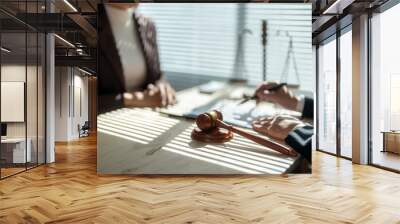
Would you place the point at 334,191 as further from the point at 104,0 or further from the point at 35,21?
the point at 35,21

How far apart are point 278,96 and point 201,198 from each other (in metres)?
2.25

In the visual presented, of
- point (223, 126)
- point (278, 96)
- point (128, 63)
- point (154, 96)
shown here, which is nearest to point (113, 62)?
point (128, 63)

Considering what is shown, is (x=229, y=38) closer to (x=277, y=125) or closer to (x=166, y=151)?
(x=277, y=125)

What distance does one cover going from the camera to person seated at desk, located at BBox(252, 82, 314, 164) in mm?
5957

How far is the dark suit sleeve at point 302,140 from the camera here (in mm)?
5992

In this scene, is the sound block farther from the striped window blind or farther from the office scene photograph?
the striped window blind

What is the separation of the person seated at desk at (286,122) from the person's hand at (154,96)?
1.37m

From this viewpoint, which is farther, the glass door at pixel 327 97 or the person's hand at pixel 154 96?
the glass door at pixel 327 97

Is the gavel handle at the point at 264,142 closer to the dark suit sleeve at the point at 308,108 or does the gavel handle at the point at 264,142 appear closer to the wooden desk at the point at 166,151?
the wooden desk at the point at 166,151

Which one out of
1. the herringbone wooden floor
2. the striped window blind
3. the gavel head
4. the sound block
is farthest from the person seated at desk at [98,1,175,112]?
the herringbone wooden floor

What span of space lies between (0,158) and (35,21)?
8.39ft

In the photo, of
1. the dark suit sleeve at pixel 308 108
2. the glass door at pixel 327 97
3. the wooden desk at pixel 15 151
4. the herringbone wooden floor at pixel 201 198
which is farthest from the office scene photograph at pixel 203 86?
the glass door at pixel 327 97

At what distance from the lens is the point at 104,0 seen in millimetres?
7176

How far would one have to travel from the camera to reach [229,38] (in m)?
6.05
